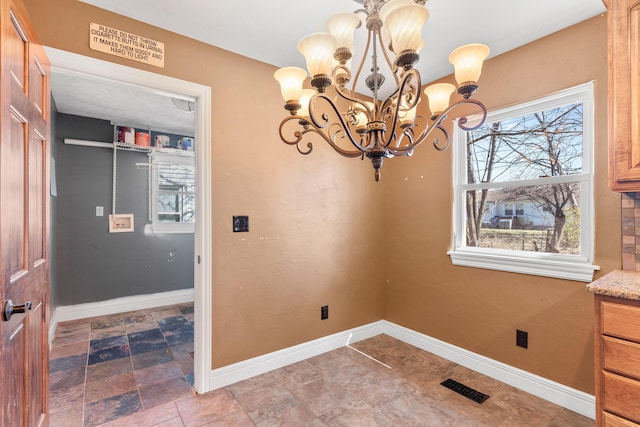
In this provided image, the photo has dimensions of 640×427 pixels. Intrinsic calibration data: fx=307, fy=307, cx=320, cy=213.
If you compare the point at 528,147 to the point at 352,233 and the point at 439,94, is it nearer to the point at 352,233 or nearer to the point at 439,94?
the point at 439,94

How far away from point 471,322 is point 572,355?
639 millimetres

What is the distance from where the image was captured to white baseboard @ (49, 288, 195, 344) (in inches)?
136

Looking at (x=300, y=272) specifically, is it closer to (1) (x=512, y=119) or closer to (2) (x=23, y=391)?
(2) (x=23, y=391)

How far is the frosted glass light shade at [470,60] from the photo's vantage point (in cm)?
124

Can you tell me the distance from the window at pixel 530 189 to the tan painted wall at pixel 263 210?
95 cm

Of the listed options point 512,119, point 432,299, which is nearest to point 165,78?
point 512,119

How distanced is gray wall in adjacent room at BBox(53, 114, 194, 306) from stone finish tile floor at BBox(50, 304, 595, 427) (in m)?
0.91

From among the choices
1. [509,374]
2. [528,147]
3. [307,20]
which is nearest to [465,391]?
[509,374]

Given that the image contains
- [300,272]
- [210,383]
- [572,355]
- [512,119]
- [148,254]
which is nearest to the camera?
[572,355]

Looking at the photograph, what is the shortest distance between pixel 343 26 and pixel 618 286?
156cm

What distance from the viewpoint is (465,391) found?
2111mm

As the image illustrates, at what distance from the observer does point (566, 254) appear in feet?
6.63

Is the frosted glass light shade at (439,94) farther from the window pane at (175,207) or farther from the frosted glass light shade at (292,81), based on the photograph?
the window pane at (175,207)

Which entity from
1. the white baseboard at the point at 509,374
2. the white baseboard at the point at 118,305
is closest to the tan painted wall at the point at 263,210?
the white baseboard at the point at 509,374
